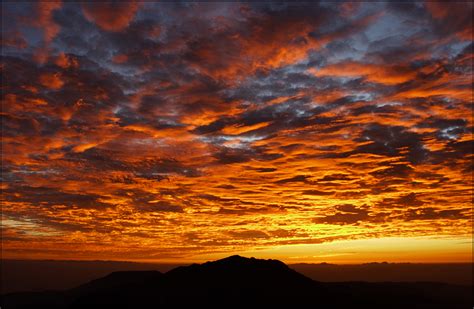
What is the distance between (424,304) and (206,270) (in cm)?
11222

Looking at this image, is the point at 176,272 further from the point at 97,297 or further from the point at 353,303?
the point at 353,303

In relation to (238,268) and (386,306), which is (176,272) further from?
(386,306)

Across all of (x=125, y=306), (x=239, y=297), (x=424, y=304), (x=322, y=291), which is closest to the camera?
Result: (x=125, y=306)

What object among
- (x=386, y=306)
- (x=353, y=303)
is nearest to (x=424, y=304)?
(x=386, y=306)

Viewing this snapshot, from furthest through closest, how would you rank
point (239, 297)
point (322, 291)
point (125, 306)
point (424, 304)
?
point (424, 304)
point (322, 291)
point (239, 297)
point (125, 306)

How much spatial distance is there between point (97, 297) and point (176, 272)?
30732 mm

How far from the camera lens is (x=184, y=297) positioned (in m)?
129

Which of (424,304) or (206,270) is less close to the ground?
(206,270)

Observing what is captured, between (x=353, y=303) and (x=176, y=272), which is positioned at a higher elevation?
(x=176, y=272)

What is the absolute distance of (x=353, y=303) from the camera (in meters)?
137

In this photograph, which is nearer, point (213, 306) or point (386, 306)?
point (213, 306)

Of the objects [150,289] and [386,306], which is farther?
[386,306]

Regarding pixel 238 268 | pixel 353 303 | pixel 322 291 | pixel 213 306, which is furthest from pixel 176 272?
pixel 353 303

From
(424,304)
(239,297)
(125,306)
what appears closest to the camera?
(125,306)
